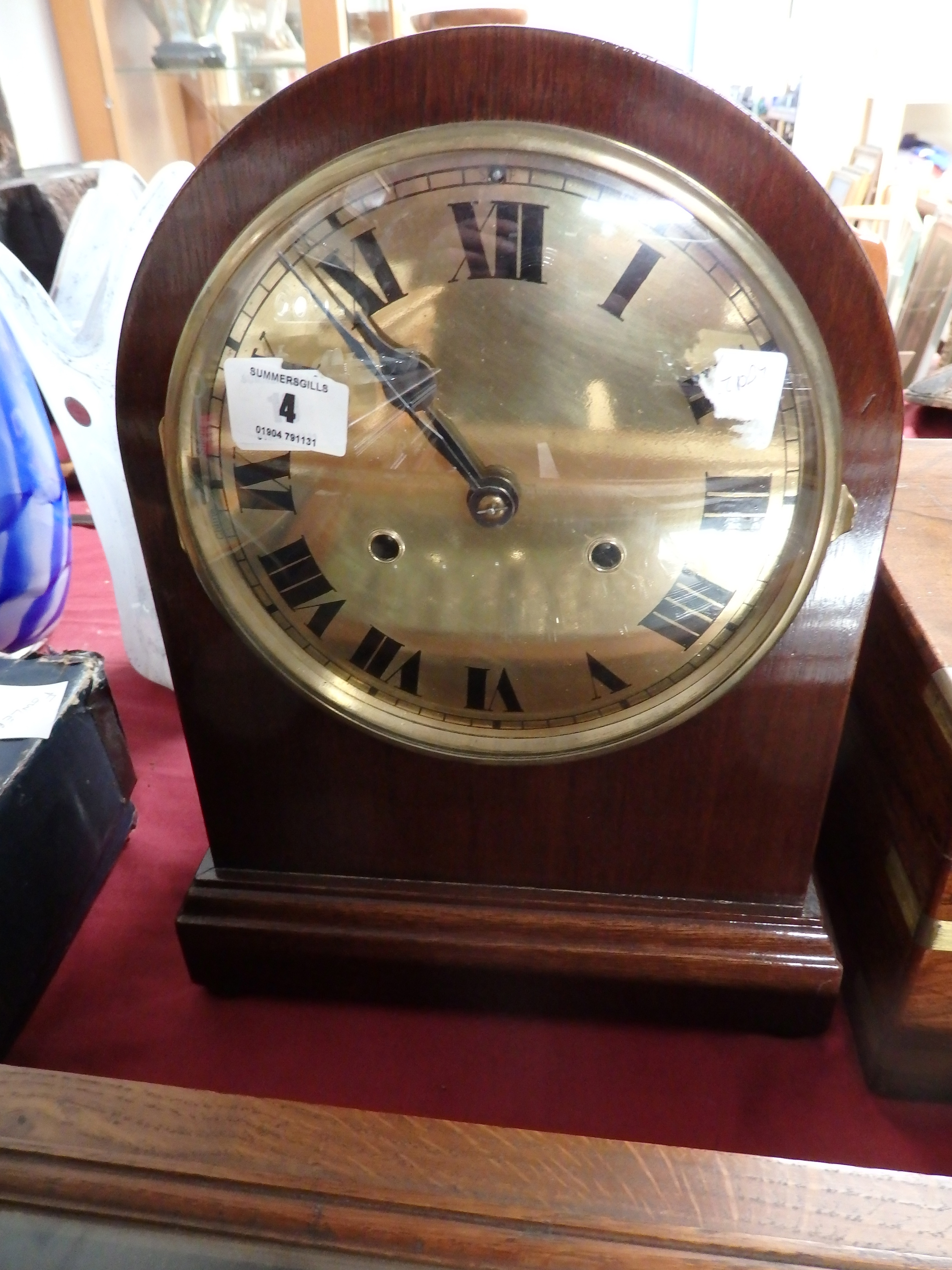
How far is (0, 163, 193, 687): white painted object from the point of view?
2.91 ft

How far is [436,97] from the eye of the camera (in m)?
0.50

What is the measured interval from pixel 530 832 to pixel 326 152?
1.55 feet

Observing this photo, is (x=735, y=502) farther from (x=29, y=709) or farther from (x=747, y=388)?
(x=29, y=709)

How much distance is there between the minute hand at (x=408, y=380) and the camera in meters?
0.54

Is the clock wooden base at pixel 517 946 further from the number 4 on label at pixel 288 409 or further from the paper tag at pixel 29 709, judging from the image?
the number 4 on label at pixel 288 409

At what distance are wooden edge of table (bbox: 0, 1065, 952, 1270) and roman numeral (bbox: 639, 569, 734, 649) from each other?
300 millimetres

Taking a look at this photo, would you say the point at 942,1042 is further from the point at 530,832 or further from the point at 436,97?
the point at 436,97

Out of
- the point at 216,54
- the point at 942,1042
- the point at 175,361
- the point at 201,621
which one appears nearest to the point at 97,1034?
the point at 201,621

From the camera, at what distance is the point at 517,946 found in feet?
2.39

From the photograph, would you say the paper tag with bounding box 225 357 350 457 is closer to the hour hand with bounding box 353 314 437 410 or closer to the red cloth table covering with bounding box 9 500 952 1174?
the hour hand with bounding box 353 314 437 410

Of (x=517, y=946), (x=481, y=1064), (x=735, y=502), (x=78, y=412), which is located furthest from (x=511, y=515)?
(x=78, y=412)

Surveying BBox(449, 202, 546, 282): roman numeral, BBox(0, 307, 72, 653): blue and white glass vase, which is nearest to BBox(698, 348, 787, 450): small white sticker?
BBox(449, 202, 546, 282): roman numeral

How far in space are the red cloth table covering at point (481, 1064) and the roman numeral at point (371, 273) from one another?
0.57 m

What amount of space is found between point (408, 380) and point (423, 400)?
1 centimetres
